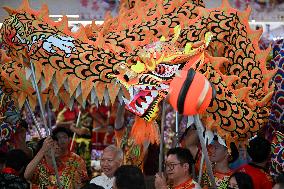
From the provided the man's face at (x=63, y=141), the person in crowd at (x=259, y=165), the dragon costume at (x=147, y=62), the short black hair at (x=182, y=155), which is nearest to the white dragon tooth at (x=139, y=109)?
the dragon costume at (x=147, y=62)

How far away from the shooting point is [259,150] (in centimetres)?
486

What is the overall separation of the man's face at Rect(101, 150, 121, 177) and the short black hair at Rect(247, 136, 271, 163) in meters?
1.11

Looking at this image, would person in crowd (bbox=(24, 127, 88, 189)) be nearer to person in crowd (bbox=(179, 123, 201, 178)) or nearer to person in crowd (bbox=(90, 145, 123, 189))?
person in crowd (bbox=(90, 145, 123, 189))

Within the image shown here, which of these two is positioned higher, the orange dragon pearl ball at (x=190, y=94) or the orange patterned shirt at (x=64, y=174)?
the orange dragon pearl ball at (x=190, y=94)

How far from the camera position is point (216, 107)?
4.17 meters

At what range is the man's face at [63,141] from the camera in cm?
515

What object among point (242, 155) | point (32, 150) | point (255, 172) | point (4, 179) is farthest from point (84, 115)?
point (4, 179)

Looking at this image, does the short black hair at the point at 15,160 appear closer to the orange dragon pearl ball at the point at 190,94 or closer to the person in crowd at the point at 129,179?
the person in crowd at the point at 129,179

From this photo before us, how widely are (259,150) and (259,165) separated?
114 millimetres

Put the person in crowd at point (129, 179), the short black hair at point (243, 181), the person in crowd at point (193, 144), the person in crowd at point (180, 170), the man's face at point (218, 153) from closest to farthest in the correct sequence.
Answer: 1. the person in crowd at point (129, 179)
2. the short black hair at point (243, 181)
3. the person in crowd at point (180, 170)
4. the man's face at point (218, 153)
5. the person in crowd at point (193, 144)

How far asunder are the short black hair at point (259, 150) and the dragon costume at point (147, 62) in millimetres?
524

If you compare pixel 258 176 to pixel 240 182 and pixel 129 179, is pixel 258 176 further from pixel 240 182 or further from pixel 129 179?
pixel 129 179

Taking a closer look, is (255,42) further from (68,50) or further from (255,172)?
(68,50)

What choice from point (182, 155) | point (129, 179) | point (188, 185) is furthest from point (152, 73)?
point (129, 179)
